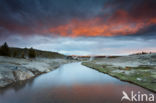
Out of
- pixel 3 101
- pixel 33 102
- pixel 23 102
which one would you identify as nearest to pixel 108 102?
pixel 33 102

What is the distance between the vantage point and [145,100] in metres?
11.1

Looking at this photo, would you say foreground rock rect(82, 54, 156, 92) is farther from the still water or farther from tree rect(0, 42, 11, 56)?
tree rect(0, 42, 11, 56)

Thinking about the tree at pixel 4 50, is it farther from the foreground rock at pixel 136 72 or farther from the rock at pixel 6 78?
the foreground rock at pixel 136 72

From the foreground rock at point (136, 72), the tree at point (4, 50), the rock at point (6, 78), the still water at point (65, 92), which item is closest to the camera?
the still water at point (65, 92)

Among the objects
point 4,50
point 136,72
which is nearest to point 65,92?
point 136,72

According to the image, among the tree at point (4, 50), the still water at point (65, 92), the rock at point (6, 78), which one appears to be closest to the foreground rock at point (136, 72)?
the still water at point (65, 92)

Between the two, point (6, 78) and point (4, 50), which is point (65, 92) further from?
point (4, 50)

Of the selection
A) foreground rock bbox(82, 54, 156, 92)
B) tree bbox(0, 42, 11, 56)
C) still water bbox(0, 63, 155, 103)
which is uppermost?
tree bbox(0, 42, 11, 56)

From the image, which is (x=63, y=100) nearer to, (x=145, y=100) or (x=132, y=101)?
(x=132, y=101)

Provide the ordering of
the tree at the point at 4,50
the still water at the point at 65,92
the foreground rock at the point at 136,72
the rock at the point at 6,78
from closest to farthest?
the still water at the point at 65,92
the rock at the point at 6,78
the foreground rock at the point at 136,72
the tree at the point at 4,50

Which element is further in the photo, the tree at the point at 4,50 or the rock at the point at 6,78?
the tree at the point at 4,50

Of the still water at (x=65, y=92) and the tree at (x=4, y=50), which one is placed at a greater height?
the tree at (x=4, y=50)

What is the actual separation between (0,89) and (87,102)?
1524cm

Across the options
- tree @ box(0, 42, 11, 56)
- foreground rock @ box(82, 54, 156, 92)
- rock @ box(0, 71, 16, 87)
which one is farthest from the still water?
tree @ box(0, 42, 11, 56)
